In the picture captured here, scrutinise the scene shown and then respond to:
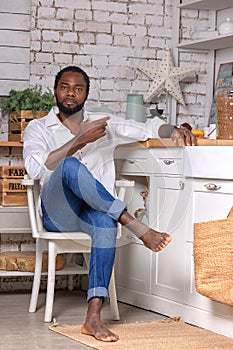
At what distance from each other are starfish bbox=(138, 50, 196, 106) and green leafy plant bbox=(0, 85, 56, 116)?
0.64 m

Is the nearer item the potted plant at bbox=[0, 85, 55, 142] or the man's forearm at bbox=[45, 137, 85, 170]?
the man's forearm at bbox=[45, 137, 85, 170]

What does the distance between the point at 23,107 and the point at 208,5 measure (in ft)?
4.21

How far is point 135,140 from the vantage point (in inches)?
157

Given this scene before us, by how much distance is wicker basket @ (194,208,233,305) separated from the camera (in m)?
3.18

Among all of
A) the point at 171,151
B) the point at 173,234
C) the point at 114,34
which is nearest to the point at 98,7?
the point at 114,34

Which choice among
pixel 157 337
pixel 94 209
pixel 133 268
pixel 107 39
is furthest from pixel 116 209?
pixel 107 39

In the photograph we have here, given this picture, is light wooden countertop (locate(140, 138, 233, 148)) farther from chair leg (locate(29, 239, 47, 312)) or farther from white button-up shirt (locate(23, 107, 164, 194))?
chair leg (locate(29, 239, 47, 312))

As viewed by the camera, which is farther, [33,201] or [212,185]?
[33,201]

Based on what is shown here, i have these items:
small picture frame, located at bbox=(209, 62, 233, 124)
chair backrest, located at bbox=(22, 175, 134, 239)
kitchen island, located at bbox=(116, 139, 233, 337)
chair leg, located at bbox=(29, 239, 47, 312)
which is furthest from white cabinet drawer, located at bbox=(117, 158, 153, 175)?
small picture frame, located at bbox=(209, 62, 233, 124)

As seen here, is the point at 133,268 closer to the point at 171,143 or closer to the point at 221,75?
the point at 171,143

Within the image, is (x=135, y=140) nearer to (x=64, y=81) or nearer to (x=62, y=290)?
(x=64, y=81)

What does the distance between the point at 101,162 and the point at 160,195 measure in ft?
1.14

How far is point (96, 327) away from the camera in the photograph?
10.8ft

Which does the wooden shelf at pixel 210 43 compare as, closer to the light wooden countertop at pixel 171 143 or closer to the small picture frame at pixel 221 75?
the small picture frame at pixel 221 75
